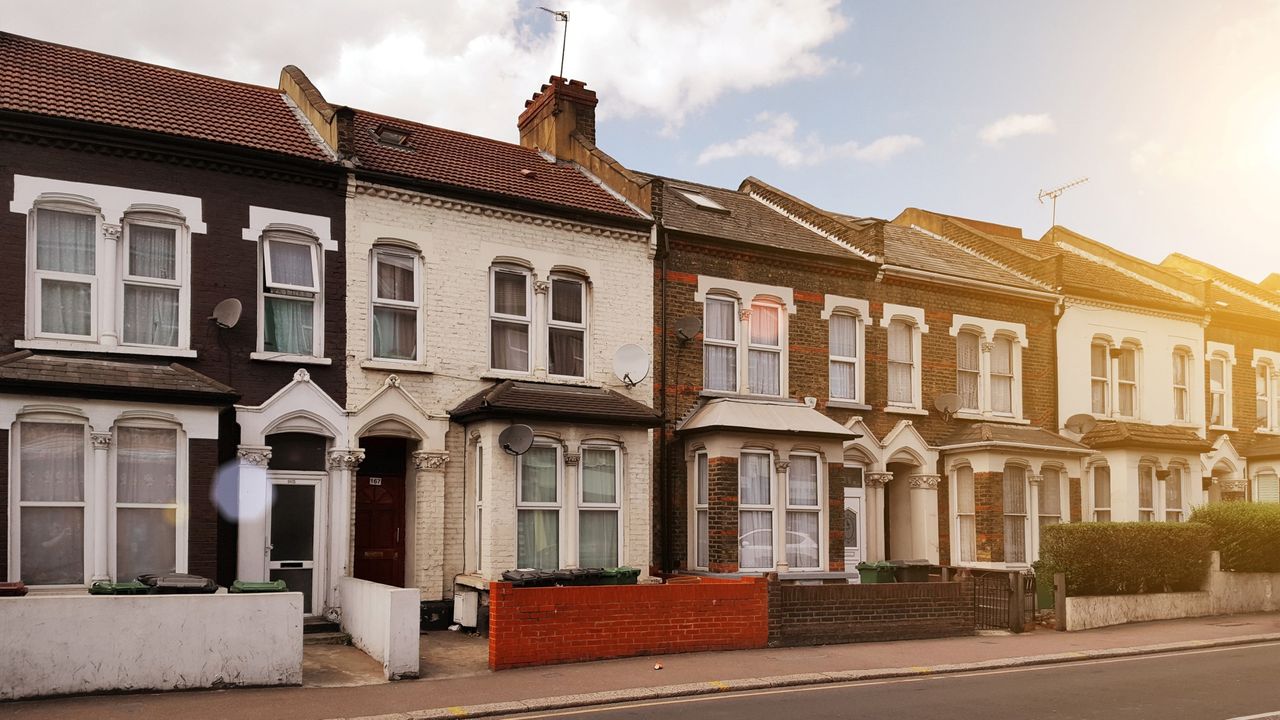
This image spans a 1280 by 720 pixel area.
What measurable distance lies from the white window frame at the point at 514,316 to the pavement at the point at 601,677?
179 inches

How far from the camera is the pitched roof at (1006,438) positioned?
2227 centimetres

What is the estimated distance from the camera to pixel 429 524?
17219mm

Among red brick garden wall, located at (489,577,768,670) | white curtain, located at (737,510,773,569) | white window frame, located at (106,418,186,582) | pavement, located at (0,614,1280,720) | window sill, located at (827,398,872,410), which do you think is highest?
window sill, located at (827,398,872,410)

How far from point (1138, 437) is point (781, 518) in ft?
32.1

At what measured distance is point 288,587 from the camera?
638 inches

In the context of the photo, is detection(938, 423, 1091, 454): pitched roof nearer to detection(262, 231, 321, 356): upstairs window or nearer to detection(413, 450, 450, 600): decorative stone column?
detection(413, 450, 450, 600): decorative stone column

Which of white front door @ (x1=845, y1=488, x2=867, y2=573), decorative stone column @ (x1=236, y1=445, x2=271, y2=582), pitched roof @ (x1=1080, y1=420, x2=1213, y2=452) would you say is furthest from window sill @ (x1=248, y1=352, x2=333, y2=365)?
pitched roof @ (x1=1080, y1=420, x2=1213, y2=452)

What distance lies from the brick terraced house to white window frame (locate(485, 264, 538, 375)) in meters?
2.51

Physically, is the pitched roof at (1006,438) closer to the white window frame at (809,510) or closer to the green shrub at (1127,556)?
the green shrub at (1127,556)

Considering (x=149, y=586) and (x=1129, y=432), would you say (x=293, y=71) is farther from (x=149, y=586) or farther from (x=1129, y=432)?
(x=1129, y=432)

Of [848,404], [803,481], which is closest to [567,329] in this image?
[803,481]

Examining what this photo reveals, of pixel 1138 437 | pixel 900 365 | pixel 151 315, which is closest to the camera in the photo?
pixel 151 315

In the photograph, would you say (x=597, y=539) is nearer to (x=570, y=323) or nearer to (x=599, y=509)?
(x=599, y=509)

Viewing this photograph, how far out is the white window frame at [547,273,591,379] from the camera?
61.6ft
